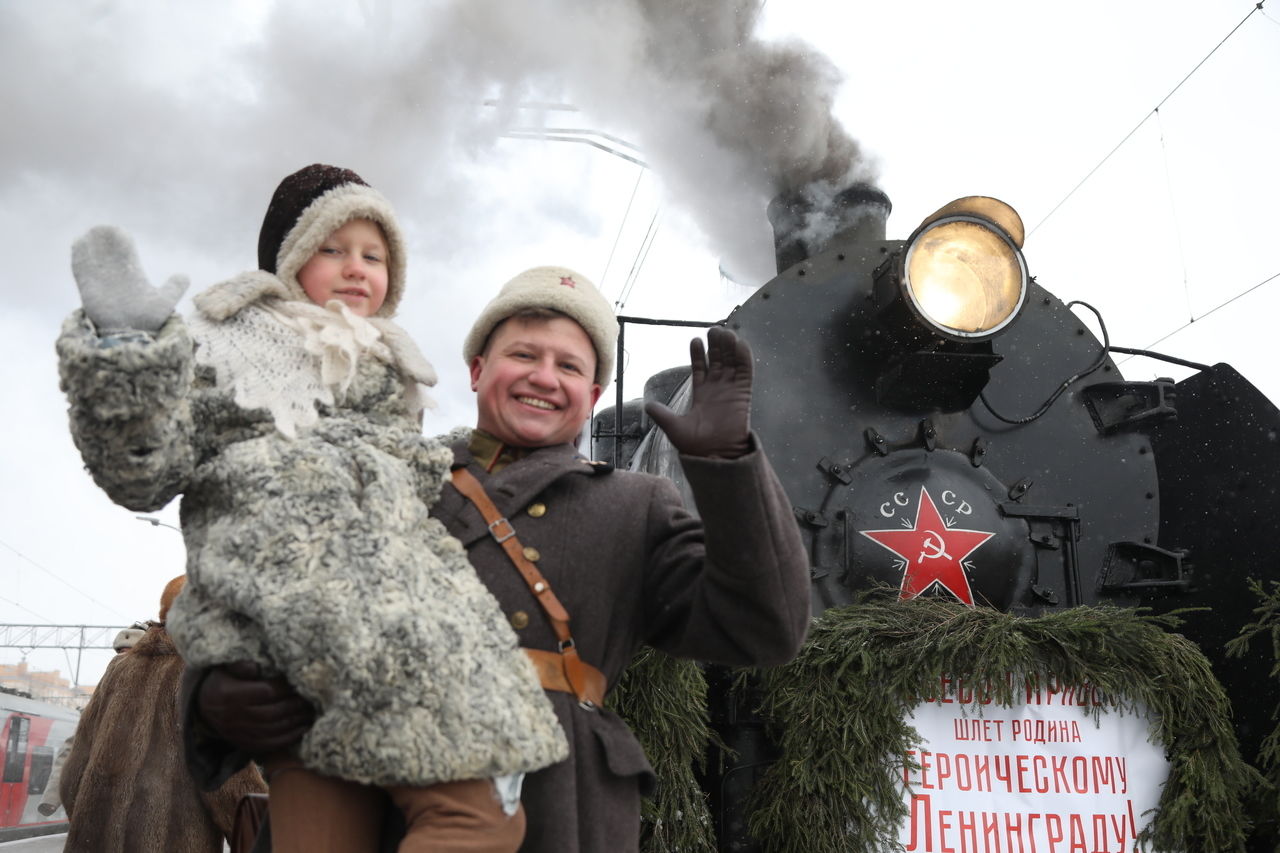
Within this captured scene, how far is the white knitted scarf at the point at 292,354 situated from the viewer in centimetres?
143

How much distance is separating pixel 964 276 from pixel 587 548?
80.4 inches

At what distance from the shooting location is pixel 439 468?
1513 millimetres

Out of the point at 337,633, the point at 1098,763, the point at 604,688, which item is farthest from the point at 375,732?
the point at 1098,763

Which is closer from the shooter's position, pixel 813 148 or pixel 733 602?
pixel 733 602

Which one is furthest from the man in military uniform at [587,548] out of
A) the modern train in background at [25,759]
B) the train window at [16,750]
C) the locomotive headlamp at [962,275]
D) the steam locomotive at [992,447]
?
the train window at [16,750]

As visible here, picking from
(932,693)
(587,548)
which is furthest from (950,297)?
(587,548)

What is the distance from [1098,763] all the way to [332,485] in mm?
2035

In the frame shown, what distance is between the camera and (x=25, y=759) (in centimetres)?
983

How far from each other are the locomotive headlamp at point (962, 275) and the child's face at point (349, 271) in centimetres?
191

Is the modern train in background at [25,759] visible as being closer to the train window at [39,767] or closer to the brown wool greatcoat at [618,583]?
the train window at [39,767]

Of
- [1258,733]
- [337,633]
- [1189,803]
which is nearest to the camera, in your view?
[337,633]

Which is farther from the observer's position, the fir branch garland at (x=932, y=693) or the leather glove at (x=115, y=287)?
the fir branch garland at (x=932, y=693)

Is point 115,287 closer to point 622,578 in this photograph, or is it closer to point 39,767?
point 622,578

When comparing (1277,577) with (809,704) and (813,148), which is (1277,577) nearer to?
(809,704)
